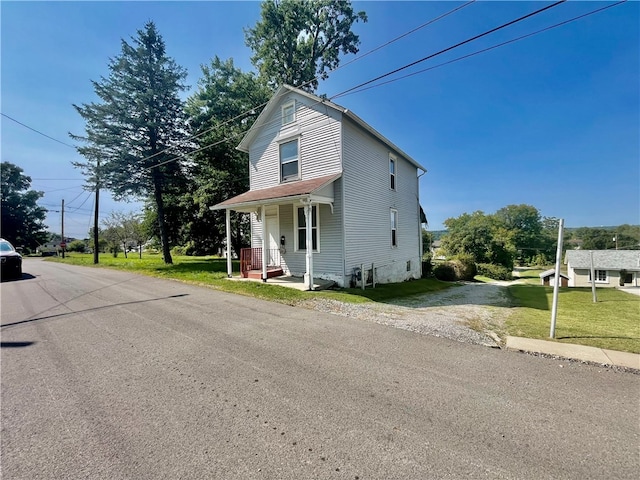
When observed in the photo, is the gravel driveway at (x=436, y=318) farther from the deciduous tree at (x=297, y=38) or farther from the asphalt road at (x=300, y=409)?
the deciduous tree at (x=297, y=38)

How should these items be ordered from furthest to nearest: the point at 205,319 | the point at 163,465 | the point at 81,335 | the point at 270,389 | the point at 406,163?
the point at 406,163, the point at 205,319, the point at 81,335, the point at 270,389, the point at 163,465

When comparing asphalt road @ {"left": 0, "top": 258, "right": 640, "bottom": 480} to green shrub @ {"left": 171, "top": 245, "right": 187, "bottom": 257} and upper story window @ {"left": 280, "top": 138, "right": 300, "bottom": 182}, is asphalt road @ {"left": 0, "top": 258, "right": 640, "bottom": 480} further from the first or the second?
green shrub @ {"left": 171, "top": 245, "right": 187, "bottom": 257}

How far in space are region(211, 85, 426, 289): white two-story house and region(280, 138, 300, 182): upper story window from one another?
0.15 feet

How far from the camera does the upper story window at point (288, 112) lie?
1222 centimetres

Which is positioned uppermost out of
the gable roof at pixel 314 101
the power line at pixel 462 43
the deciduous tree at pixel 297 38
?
the deciduous tree at pixel 297 38


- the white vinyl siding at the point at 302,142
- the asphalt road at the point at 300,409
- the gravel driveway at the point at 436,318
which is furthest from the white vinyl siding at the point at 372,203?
the asphalt road at the point at 300,409

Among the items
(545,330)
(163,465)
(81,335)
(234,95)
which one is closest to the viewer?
(163,465)

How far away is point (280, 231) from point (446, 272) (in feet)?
51.1

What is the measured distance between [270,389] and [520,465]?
239 centimetres

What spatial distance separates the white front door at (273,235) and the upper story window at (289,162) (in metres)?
1.53

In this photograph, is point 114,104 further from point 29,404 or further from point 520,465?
point 520,465

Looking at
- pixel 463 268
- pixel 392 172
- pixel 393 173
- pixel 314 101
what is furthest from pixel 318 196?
pixel 463 268

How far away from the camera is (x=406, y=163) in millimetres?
16781

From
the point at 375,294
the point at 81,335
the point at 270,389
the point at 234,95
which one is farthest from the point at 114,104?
the point at 270,389
